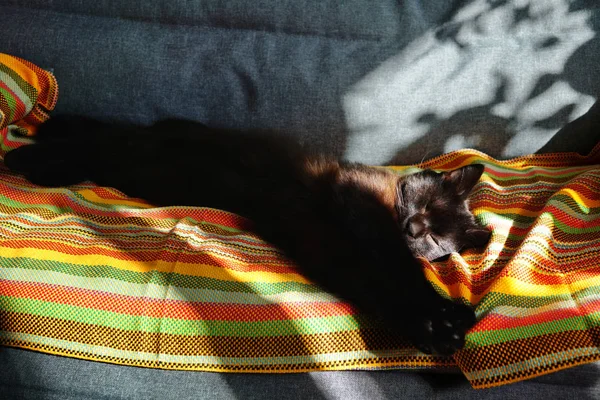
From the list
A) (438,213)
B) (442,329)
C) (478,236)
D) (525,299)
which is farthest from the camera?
(438,213)

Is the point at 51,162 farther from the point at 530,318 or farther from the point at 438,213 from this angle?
the point at 530,318

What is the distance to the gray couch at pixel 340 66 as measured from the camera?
186 centimetres

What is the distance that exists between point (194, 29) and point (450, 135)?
115cm

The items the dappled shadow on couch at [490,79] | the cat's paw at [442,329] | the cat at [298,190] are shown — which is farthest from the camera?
the dappled shadow on couch at [490,79]

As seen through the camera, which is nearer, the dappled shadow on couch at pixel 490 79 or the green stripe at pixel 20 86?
the green stripe at pixel 20 86

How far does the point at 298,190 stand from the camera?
5.38 ft

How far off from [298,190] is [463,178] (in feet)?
1.88

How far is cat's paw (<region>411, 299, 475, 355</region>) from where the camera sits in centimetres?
109

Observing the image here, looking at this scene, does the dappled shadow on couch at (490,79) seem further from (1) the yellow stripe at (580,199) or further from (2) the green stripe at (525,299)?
(2) the green stripe at (525,299)

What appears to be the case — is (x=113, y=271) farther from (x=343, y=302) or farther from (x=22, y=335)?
(x=343, y=302)

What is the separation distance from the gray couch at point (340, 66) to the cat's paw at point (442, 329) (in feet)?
3.13

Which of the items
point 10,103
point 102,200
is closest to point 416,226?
point 102,200

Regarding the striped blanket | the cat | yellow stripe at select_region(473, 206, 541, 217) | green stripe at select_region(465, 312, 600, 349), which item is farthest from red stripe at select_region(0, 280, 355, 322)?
yellow stripe at select_region(473, 206, 541, 217)

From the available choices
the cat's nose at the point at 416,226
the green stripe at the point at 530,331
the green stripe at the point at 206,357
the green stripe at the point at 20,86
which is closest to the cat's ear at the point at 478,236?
the cat's nose at the point at 416,226
